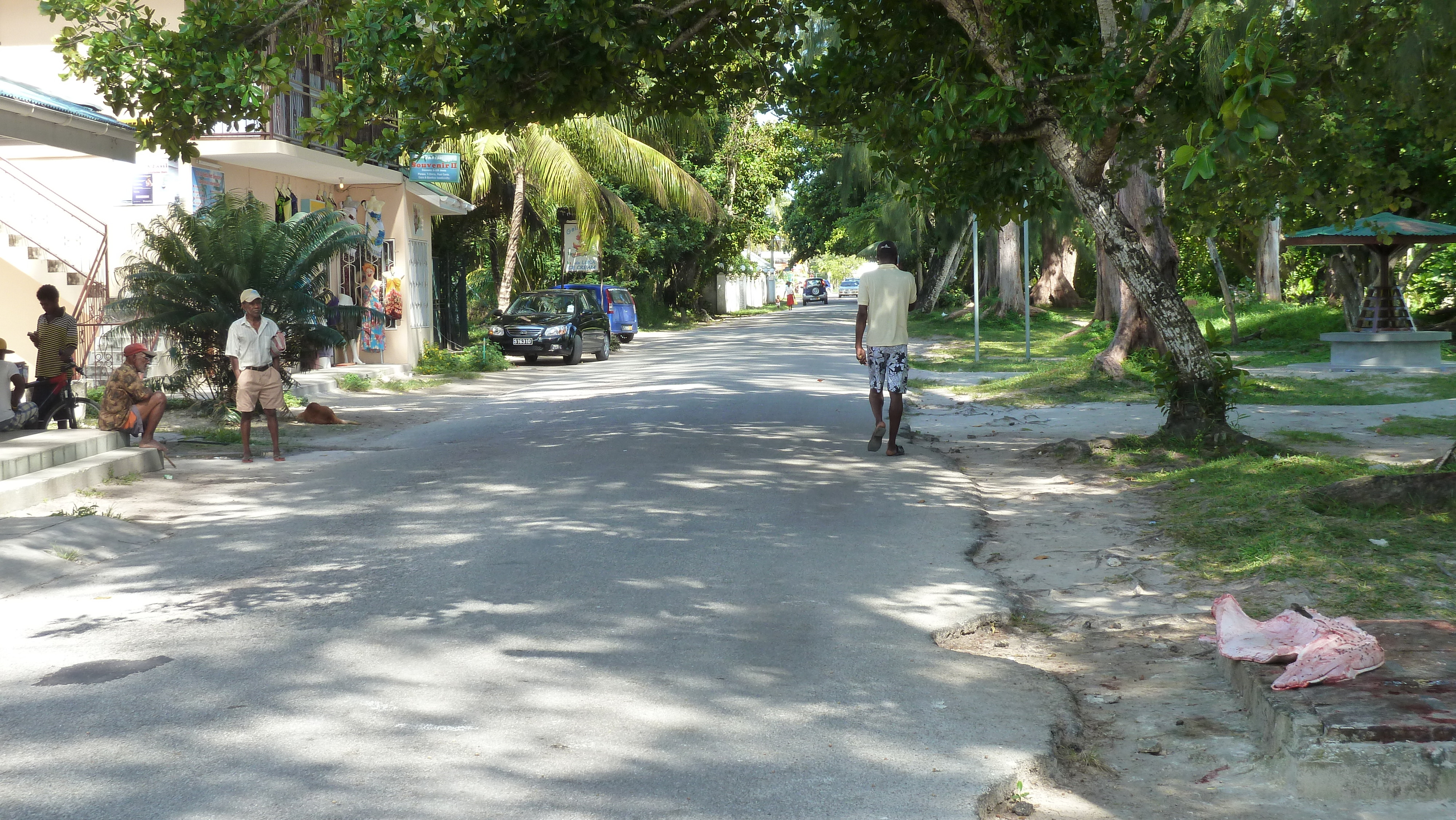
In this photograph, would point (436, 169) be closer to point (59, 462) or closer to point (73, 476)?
point (59, 462)

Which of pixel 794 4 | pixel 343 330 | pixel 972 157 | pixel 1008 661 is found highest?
pixel 794 4

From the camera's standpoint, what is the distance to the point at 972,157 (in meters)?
11.6

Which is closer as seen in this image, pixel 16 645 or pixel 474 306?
pixel 16 645

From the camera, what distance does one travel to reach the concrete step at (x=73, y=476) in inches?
348

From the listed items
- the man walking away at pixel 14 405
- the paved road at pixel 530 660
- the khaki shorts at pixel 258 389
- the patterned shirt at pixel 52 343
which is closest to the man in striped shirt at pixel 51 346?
the patterned shirt at pixel 52 343

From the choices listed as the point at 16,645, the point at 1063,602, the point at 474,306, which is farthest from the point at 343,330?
the point at 474,306

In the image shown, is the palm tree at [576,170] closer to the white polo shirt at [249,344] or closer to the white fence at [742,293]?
the white polo shirt at [249,344]

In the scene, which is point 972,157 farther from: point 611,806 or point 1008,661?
point 611,806

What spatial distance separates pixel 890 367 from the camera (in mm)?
11266

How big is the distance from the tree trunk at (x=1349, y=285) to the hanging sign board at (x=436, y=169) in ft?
54.5

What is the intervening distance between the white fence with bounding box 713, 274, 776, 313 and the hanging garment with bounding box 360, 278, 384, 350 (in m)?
31.9

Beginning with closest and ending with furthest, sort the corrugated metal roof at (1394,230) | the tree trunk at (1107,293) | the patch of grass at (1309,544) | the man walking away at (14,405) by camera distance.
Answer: the patch of grass at (1309,544) < the man walking away at (14,405) < the corrugated metal roof at (1394,230) < the tree trunk at (1107,293)

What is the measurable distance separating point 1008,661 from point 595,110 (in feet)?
26.5

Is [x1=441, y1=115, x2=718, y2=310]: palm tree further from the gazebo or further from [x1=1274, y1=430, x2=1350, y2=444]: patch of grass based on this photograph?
[x1=1274, y1=430, x2=1350, y2=444]: patch of grass
